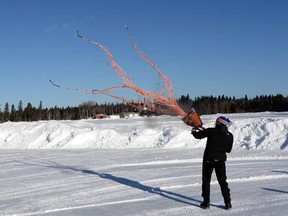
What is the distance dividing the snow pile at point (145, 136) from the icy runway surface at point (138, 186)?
13.7ft

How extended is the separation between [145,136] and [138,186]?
1377cm

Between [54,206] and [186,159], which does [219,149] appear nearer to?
[54,206]

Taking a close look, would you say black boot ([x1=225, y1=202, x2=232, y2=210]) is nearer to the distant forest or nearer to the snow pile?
the snow pile

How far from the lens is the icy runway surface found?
320 inches

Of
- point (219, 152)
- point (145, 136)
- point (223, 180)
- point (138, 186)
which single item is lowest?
point (138, 186)

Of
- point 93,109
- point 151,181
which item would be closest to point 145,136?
point 151,181

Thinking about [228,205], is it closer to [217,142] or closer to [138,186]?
[217,142]

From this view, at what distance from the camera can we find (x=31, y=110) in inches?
4301

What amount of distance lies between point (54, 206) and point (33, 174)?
5394mm

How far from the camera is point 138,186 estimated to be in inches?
419

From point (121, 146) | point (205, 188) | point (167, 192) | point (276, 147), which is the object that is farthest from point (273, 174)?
point (121, 146)

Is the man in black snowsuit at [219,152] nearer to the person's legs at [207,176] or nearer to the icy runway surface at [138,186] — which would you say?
the person's legs at [207,176]

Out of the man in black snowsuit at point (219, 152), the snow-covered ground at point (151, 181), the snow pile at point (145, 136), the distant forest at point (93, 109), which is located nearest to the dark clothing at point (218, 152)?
the man in black snowsuit at point (219, 152)

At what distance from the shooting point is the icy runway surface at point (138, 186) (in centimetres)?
812
